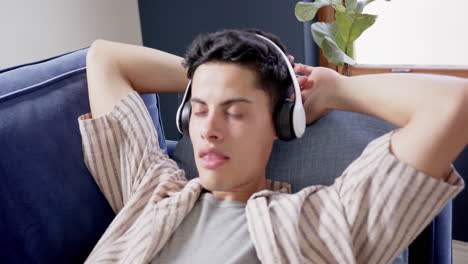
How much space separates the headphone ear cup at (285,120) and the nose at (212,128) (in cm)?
14

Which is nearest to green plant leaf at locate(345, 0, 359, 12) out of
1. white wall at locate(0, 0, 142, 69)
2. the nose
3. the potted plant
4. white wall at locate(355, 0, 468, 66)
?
the potted plant

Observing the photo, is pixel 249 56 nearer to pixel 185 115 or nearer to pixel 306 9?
pixel 185 115

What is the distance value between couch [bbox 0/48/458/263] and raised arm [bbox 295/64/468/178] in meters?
0.10

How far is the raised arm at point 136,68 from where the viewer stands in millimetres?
1207

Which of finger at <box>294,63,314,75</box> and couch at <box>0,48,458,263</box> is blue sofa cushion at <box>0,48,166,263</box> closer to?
couch at <box>0,48,458,263</box>

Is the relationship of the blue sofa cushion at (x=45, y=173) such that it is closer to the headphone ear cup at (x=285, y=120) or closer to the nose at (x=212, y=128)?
the nose at (x=212, y=128)

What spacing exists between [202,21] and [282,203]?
155 cm

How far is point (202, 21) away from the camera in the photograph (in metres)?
2.28

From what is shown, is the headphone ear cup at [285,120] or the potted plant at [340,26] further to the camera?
the potted plant at [340,26]

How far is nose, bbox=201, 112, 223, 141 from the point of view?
3.05 feet

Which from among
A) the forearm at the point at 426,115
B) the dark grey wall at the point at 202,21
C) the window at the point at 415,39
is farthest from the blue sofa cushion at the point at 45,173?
the window at the point at 415,39

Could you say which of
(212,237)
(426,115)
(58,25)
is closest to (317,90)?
(426,115)

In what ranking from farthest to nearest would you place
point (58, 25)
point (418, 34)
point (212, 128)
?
point (58, 25) < point (418, 34) < point (212, 128)

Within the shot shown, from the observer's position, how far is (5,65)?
1889mm
